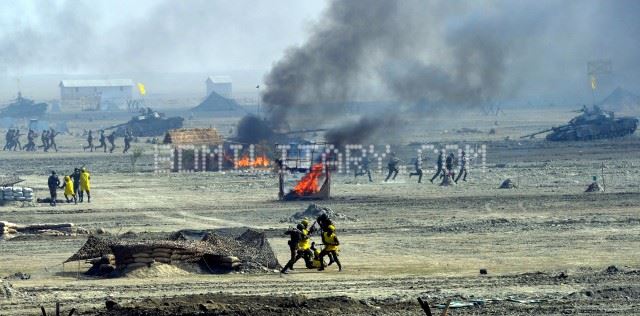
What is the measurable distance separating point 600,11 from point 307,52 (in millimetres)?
45685

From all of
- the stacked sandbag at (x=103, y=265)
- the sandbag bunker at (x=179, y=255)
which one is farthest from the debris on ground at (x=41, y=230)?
the stacked sandbag at (x=103, y=265)

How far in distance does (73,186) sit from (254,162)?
12515mm

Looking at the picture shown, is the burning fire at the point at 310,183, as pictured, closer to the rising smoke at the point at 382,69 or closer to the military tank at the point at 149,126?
the rising smoke at the point at 382,69

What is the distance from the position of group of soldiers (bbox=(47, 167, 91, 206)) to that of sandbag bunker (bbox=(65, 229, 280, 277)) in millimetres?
14994

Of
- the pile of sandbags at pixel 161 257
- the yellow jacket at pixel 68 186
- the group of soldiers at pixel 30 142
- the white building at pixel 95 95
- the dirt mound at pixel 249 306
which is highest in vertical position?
the white building at pixel 95 95

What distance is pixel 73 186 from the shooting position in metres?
43.0

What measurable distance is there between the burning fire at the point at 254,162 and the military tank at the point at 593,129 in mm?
19216

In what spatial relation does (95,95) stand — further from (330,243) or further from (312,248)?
(330,243)

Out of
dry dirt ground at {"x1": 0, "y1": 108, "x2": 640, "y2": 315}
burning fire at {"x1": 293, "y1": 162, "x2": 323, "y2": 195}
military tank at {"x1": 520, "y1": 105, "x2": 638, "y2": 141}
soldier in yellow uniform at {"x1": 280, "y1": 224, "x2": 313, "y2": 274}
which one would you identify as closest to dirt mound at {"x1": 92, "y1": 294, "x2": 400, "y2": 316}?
dry dirt ground at {"x1": 0, "y1": 108, "x2": 640, "y2": 315}

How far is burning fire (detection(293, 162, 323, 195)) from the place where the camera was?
4222 cm

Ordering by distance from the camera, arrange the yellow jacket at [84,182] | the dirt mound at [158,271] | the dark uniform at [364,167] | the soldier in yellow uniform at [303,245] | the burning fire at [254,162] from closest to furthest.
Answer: the dirt mound at [158,271] → the soldier in yellow uniform at [303,245] → the yellow jacket at [84,182] → the dark uniform at [364,167] → the burning fire at [254,162]

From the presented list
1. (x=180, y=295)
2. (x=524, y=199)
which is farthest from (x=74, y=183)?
(x=180, y=295)

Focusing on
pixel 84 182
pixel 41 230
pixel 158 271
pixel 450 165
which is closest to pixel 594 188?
pixel 450 165

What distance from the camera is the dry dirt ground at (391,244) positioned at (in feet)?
71.4
